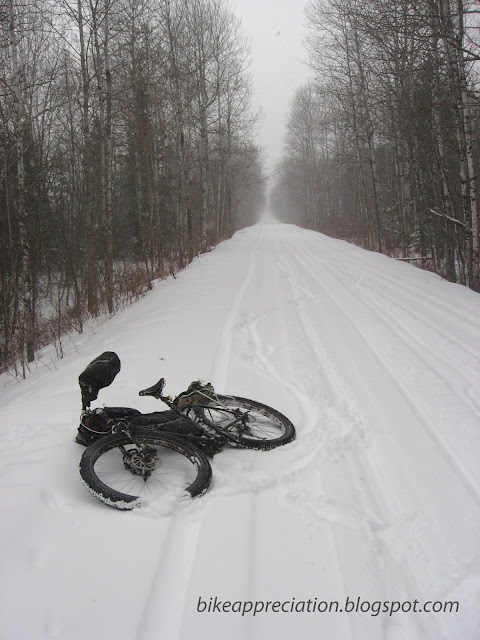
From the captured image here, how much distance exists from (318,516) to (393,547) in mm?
493

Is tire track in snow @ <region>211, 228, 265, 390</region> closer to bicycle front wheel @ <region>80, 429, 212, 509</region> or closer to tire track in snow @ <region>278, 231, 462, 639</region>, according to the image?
bicycle front wheel @ <region>80, 429, 212, 509</region>

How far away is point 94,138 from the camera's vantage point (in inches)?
597

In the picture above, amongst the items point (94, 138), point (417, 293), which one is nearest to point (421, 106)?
point (417, 293)

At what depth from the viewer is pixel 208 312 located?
818 centimetres

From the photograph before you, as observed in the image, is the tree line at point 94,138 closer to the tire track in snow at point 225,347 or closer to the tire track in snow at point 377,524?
the tire track in snow at point 225,347

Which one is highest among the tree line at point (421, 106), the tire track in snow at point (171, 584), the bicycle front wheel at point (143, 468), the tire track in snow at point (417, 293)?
the tree line at point (421, 106)

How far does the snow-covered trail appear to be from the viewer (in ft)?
7.00

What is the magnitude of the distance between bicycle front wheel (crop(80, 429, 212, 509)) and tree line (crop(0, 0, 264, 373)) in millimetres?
5521

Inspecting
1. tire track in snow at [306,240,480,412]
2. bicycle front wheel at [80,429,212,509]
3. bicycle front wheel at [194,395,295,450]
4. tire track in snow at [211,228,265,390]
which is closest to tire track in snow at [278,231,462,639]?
bicycle front wheel at [194,395,295,450]

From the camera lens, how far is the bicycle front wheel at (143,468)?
2.98 m

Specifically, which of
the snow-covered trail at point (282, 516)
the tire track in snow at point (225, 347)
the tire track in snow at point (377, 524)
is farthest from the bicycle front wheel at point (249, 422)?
the tire track in snow at point (225, 347)

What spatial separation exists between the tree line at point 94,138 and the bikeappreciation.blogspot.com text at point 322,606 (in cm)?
699

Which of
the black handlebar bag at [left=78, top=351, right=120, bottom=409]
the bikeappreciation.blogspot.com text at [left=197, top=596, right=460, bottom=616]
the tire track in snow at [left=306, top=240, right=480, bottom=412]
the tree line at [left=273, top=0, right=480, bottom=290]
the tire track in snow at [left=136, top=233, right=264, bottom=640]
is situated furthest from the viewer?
the tree line at [left=273, top=0, right=480, bottom=290]

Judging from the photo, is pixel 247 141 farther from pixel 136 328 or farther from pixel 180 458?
pixel 180 458
